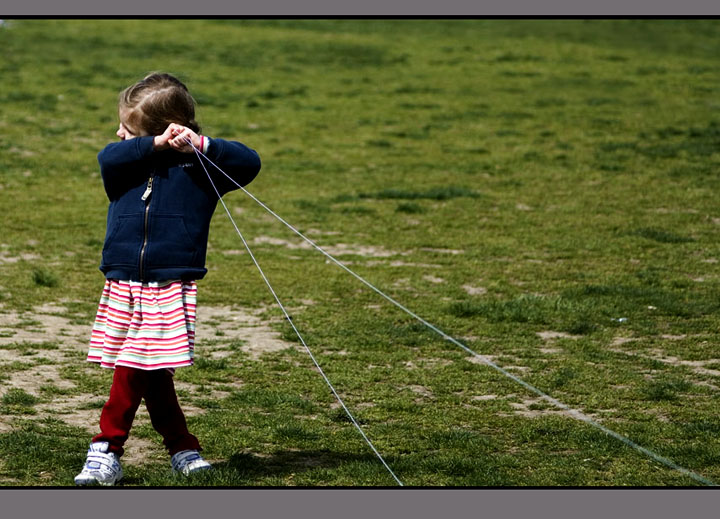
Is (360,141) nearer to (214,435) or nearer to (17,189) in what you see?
(17,189)

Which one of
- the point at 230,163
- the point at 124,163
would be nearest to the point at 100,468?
the point at 124,163

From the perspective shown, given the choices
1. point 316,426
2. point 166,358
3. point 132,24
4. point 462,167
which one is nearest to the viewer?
point 166,358

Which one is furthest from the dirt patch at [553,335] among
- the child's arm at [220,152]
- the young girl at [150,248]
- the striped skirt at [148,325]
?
the striped skirt at [148,325]

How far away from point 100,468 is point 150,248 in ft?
3.23

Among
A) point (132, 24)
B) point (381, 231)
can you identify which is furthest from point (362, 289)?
point (132, 24)

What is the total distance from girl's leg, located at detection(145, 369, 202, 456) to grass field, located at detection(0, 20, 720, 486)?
271 millimetres

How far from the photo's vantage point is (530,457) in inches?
200

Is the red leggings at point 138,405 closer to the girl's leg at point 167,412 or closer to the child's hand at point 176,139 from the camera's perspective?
the girl's leg at point 167,412

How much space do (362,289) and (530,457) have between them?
4.47 meters

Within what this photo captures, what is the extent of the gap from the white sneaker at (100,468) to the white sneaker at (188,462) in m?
0.27

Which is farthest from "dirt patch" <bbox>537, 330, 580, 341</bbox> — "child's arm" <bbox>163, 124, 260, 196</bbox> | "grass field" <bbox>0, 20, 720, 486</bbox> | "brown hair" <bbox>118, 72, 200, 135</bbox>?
"brown hair" <bbox>118, 72, 200, 135</bbox>

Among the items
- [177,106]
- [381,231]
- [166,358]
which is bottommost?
[381,231]

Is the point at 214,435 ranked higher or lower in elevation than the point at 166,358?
lower

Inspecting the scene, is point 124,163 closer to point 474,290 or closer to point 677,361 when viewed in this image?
point 677,361
